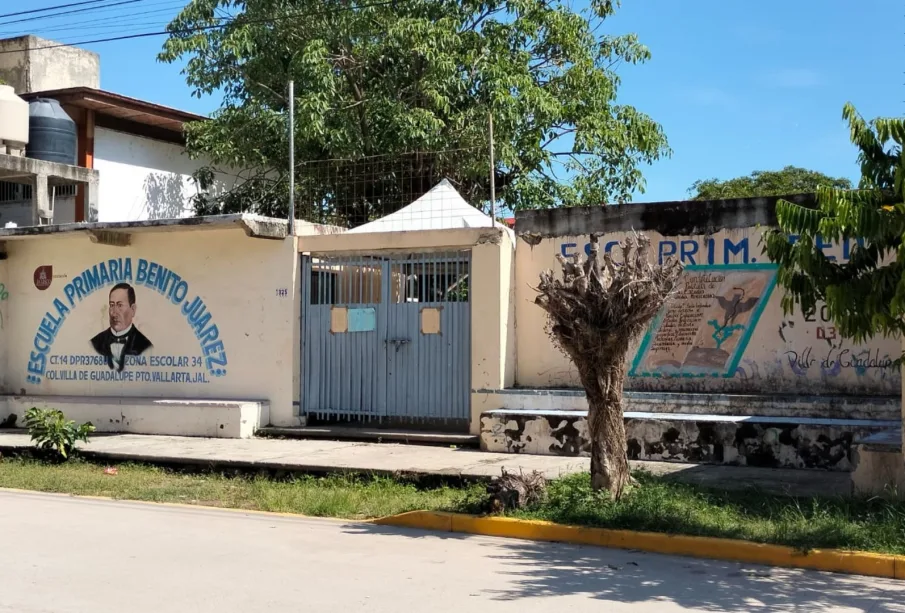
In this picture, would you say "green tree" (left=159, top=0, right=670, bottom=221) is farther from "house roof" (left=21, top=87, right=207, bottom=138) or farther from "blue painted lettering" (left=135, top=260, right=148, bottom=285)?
"blue painted lettering" (left=135, top=260, right=148, bottom=285)


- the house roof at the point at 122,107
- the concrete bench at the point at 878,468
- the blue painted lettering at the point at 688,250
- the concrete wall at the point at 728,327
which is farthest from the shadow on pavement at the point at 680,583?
the house roof at the point at 122,107

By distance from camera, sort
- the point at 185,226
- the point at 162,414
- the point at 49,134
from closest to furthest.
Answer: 1. the point at 185,226
2. the point at 162,414
3. the point at 49,134

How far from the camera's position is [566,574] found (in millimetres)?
6898

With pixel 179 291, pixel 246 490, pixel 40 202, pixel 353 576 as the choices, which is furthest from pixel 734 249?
pixel 40 202

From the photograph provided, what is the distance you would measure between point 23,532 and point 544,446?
5.89 meters

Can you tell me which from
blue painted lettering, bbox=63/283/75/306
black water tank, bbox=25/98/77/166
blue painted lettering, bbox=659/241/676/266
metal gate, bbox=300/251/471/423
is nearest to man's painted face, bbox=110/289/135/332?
blue painted lettering, bbox=63/283/75/306

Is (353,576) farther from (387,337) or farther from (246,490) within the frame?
(387,337)

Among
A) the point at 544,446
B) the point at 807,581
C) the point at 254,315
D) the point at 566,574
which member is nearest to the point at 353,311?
the point at 254,315

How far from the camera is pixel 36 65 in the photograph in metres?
26.5

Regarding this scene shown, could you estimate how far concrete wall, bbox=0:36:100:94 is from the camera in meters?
26.3

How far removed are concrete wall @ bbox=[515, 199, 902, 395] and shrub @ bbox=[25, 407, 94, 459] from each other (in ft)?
21.2

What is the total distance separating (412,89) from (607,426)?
43.6 ft

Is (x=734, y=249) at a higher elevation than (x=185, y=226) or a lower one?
lower

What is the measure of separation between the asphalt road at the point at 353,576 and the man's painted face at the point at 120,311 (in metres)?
6.75
